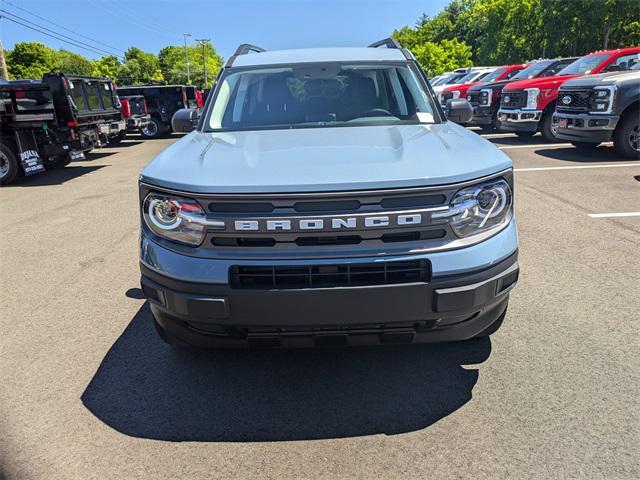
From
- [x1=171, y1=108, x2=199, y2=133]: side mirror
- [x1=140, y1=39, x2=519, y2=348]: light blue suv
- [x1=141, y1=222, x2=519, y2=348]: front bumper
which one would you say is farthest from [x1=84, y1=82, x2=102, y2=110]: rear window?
[x1=141, y1=222, x2=519, y2=348]: front bumper

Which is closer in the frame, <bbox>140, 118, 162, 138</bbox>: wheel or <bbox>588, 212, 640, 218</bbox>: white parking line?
<bbox>588, 212, 640, 218</bbox>: white parking line

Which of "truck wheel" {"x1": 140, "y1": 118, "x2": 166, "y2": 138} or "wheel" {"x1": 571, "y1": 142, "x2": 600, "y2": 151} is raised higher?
"truck wheel" {"x1": 140, "y1": 118, "x2": 166, "y2": 138}

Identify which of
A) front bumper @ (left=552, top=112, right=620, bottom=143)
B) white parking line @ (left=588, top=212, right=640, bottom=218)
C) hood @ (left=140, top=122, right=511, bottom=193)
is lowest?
white parking line @ (left=588, top=212, right=640, bottom=218)

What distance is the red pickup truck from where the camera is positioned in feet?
38.3

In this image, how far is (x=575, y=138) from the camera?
A: 10.0 m

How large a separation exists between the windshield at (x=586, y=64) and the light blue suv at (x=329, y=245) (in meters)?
10.8

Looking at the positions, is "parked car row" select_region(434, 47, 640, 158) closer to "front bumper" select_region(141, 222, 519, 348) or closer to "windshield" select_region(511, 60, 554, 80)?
"windshield" select_region(511, 60, 554, 80)

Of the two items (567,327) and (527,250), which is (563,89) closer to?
(527,250)

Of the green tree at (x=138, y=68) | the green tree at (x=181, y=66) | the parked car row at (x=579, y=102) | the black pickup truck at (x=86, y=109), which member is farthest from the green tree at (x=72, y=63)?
the parked car row at (x=579, y=102)

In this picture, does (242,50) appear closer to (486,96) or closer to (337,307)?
(337,307)

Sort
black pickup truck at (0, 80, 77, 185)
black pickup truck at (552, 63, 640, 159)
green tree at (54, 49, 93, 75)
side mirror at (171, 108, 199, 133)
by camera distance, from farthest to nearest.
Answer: green tree at (54, 49, 93, 75) < black pickup truck at (0, 80, 77, 185) < black pickup truck at (552, 63, 640, 159) < side mirror at (171, 108, 199, 133)

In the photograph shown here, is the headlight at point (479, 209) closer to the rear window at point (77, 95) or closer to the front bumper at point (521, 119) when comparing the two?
the rear window at point (77, 95)

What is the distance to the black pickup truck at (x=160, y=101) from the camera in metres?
18.5

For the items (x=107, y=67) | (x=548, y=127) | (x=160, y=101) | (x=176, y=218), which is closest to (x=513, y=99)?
(x=548, y=127)
